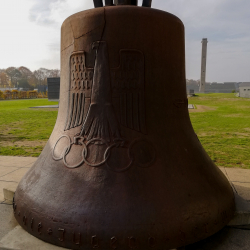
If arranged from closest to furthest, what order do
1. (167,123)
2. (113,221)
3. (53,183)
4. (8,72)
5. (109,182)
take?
1. (113,221)
2. (109,182)
3. (53,183)
4. (167,123)
5. (8,72)

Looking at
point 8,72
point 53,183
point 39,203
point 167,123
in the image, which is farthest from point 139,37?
point 8,72

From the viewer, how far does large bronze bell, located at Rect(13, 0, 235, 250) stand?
5.16ft

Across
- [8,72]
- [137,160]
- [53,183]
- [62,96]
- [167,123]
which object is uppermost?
[8,72]

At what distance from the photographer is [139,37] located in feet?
5.97

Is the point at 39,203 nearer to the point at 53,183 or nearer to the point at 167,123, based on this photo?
the point at 53,183

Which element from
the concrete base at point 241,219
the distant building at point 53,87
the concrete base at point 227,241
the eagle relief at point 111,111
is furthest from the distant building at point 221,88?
the eagle relief at point 111,111

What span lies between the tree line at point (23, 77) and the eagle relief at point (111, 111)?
5972 centimetres

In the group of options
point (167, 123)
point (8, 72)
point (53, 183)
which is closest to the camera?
point (53, 183)

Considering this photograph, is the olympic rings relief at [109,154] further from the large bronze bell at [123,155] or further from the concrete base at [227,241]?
the concrete base at [227,241]

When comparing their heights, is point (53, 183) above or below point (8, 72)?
below

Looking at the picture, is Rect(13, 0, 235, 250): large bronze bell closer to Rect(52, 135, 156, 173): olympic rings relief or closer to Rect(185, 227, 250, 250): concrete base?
Rect(52, 135, 156, 173): olympic rings relief

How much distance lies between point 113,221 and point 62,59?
1.36 meters

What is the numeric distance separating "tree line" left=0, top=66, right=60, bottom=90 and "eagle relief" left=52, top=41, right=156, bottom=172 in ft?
196

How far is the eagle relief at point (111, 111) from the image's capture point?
69.6 inches
